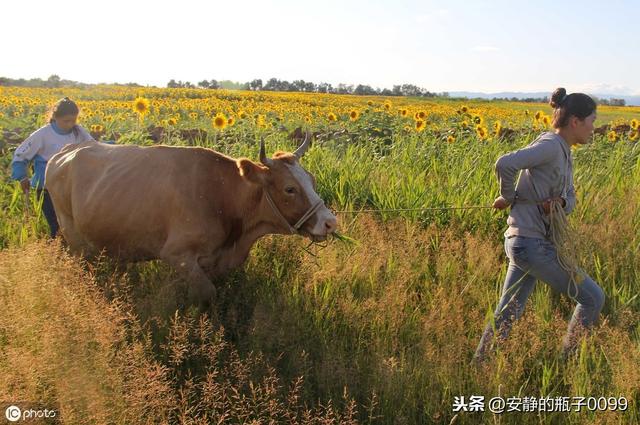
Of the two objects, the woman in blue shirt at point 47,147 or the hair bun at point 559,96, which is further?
the woman in blue shirt at point 47,147

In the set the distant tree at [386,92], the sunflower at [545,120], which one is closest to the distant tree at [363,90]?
the distant tree at [386,92]

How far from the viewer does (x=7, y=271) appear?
4199 mm

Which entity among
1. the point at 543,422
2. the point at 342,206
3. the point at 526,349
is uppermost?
the point at 342,206

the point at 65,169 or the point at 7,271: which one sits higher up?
the point at 65,169

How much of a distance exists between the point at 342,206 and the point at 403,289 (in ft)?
6.44

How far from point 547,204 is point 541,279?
1.60 ft

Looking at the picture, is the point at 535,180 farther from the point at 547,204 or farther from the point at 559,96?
the point at 559,96

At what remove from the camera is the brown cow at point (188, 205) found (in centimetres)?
439

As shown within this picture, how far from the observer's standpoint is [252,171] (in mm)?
4520

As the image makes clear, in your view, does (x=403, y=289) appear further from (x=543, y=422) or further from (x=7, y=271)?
(x=7, y=271)

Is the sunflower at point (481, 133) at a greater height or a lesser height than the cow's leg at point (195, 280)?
greater

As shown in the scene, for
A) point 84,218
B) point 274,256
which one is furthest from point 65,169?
point 274,256

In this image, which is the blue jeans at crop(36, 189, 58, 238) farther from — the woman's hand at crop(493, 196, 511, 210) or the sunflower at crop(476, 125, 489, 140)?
the sunflower at crop(476, 125, 489, 140)

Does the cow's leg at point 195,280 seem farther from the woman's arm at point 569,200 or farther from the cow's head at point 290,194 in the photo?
the woman's arm at point 569,200
